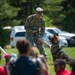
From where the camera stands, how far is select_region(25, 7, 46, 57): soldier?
1473 cm

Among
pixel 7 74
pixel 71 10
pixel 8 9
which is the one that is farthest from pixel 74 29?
pixel 7 74

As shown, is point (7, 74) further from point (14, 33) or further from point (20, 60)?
point (14, 33)

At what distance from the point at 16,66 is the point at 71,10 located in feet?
169

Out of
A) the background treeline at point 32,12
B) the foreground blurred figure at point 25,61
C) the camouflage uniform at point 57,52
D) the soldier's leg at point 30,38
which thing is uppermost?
the foreground blurred figure at point 25,61

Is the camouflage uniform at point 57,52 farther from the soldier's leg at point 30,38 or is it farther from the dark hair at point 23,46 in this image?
the dark hair at point 23,46

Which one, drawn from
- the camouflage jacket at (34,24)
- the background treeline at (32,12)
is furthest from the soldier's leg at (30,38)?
the background treeline at (32,12)

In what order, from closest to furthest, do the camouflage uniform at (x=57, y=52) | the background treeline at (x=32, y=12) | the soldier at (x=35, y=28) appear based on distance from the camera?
the camouflage uniform at (x=57, y=52)
the soldier at (x=35, y=28)
the background treeline at (x=32, y=12)

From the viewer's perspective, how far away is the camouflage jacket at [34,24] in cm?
1473

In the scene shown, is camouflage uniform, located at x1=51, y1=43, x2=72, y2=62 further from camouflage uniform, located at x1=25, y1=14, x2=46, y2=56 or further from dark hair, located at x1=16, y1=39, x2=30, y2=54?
dark hair, located at x1=16, y1=39, x2=30, y2=54

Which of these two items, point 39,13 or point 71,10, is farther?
point 71,10

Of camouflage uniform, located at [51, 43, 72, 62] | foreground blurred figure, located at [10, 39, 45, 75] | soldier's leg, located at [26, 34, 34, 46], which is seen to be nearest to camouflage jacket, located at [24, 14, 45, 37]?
soldier's leg, located at [26, 34, 34, 46]

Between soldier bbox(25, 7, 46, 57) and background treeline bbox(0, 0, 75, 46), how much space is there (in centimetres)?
2184

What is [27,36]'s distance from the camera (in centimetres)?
1496

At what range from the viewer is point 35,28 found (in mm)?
14898
